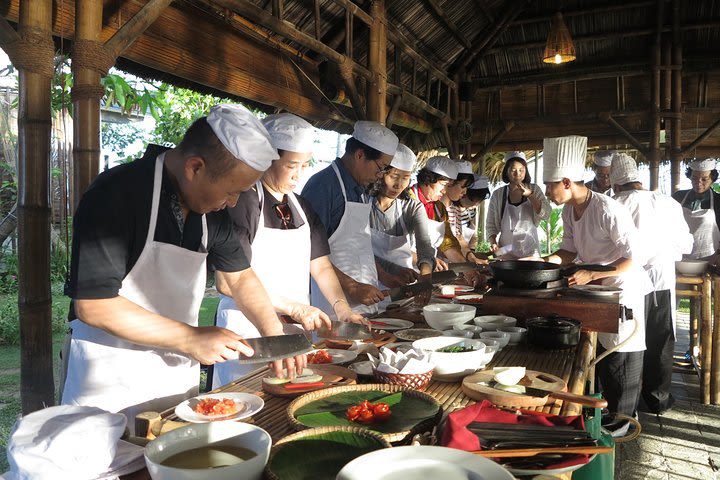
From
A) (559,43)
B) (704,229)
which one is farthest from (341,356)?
(704,229)

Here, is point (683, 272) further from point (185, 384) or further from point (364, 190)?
point (185, 384)

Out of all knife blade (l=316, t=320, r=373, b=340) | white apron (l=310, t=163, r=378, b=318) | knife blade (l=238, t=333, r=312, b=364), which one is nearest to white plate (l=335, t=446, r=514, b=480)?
knife blade (l=238, t=333, r=312, b=364)

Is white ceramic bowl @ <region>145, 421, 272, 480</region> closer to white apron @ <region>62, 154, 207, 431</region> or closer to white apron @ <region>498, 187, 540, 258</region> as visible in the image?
white apron @ <region>62, 154, 207, 431</region>

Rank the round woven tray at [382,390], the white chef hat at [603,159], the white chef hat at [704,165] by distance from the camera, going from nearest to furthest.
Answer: the round woven tray at [382,390] → the white chef hat at [704,165] → the white chef hat at [603,159]

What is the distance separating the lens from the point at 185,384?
2.23m

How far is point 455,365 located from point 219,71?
3.26 metres

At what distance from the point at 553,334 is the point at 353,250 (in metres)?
1.90

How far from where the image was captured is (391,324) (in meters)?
2.88

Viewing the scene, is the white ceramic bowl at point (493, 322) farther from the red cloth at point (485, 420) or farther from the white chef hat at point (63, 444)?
the white chef hat at point (63, 444)

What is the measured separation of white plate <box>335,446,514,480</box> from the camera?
1.07m

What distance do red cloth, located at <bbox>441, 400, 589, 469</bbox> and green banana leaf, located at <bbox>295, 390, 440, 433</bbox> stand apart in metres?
0.11

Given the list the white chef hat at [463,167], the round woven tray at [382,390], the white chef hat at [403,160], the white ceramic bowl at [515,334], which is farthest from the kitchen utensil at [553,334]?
the white chef hat at [463,167]

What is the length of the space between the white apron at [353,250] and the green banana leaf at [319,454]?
8.10ft

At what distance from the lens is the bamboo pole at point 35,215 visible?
2422mm
